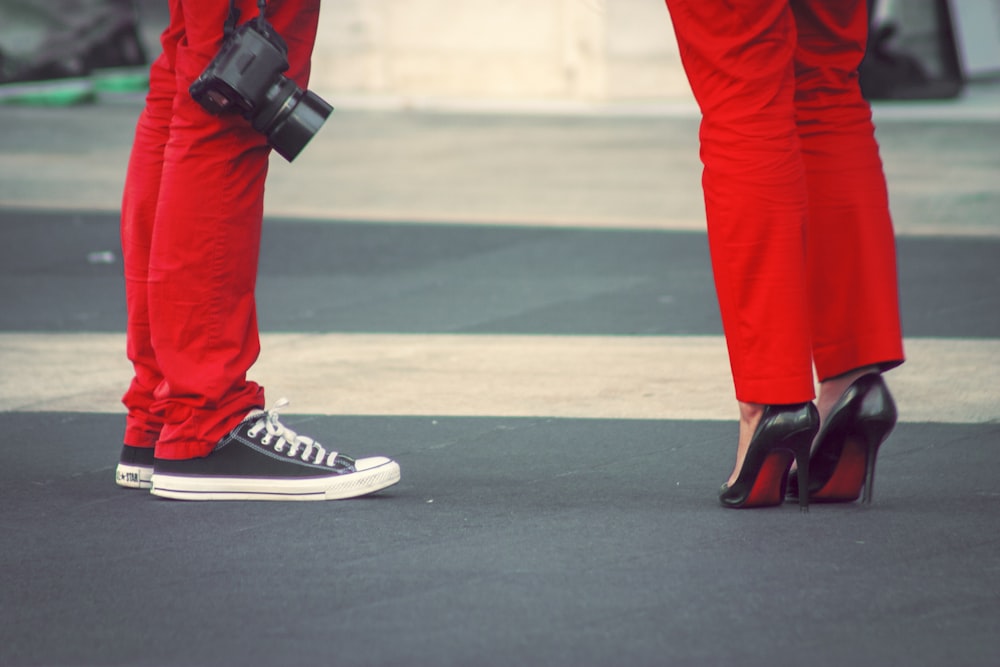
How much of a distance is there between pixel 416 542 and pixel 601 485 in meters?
0.46

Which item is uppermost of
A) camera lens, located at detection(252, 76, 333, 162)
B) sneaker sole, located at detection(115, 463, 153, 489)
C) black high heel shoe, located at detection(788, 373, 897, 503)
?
camera lens, located at detection(252, 76, 333, 162)

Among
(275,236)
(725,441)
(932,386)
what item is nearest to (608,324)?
(932,386)

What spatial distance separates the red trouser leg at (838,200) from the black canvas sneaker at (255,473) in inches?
29.3

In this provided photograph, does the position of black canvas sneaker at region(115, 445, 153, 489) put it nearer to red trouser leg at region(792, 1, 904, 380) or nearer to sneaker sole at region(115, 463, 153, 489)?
sneaker sole at region(115, 463, 153, 489)

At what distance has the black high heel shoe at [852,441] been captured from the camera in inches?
98.0

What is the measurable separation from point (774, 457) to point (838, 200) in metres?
0.44

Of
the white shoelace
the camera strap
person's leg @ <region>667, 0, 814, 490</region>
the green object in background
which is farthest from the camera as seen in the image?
the green object in background

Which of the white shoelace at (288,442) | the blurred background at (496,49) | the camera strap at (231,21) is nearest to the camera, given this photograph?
the camera strap at (231,21)

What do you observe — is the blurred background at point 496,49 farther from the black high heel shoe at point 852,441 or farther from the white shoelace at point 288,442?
the white shoelace at point 288,442

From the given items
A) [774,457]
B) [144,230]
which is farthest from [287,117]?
[774,457]

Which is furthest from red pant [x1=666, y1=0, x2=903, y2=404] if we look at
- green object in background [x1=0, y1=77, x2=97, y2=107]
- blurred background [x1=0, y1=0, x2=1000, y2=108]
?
green object in background [x1=0, y1=77, x2=97, y2=107]

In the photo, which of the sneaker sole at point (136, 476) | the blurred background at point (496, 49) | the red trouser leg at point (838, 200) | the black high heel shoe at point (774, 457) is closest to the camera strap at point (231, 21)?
the sneaker sole at point (136, 476)

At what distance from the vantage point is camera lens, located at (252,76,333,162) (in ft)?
8.37

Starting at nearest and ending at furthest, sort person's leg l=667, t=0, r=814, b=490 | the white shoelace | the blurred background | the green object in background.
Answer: person's leg l=667, t=0, r=814, b=490
the white shoelace
the green object in background
the blurred background
